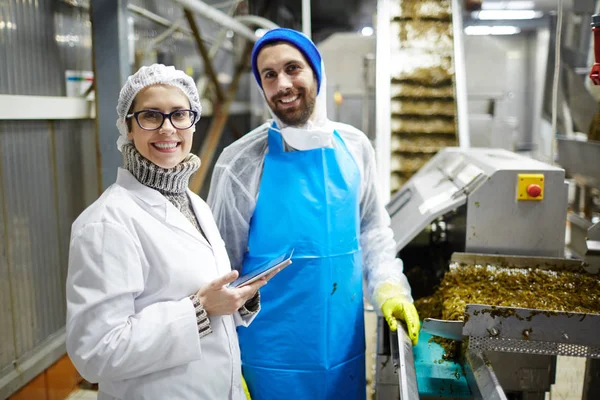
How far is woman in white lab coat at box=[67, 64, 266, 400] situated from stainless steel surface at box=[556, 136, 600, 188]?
2.81 m

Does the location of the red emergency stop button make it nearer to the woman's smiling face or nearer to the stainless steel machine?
the stainless steel machine

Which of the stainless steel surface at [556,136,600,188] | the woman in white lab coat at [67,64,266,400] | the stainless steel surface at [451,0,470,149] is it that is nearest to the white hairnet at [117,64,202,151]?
the woman in white lab coat at [67,64,266,400]

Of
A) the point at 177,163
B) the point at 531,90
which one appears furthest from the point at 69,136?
the point at 531,90

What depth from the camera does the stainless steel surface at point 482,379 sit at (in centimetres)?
116

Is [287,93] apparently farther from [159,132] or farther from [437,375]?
[437,375]

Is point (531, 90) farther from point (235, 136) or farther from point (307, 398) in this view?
point (307, 398)

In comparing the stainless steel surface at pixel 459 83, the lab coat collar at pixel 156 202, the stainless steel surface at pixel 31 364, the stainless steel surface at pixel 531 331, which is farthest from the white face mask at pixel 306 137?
the stainless steel surface at pixel 459 83

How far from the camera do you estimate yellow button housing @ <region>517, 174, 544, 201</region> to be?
1.78 metres

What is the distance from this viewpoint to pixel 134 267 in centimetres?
103

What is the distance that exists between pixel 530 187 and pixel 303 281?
0.90 m

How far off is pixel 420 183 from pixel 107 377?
217 cm

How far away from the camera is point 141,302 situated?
3.53 ft

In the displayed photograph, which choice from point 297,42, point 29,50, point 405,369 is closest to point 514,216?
point 405,369

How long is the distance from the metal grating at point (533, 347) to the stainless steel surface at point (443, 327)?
0.06 metres
